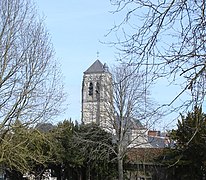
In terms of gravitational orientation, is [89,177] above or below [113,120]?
below

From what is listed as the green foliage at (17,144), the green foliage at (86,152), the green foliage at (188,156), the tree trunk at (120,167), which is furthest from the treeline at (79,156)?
the green foliage at (17,144)

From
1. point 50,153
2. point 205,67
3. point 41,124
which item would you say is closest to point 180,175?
point 50,153

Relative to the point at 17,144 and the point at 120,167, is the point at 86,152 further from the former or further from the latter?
the point at 17,144

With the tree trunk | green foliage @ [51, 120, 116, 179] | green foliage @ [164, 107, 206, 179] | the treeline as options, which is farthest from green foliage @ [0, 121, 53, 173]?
the tree trunk

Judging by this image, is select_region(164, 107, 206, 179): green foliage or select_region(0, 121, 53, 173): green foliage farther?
select_region(164, 107, 206, 179): green foliage

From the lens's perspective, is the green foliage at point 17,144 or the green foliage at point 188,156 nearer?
the green foliage at point 17,144

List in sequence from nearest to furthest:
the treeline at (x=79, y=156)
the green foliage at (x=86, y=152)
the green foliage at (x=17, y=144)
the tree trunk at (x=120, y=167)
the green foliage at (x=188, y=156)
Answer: the green foliage at (x=17, y=144) → the green foliage at (x=188, y=156) → the tree trunk at (x=120, y=167) → the treeline at (x=79, y=156) → the green foliage at (x=86, y=152)

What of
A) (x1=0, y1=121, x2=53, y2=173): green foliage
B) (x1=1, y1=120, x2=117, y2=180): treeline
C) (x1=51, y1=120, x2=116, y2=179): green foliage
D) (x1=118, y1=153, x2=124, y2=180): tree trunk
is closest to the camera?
(x1=0, y1=121, x2=53, y2=173): green foliage

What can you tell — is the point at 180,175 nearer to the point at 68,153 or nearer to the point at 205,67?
the point at 68,153

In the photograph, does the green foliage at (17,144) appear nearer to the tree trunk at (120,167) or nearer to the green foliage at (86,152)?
the green foliage at (86,152)

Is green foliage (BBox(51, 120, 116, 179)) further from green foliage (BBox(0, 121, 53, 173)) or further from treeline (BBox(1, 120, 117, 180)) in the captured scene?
green foliage (BBox(0, 121, 53, 173))

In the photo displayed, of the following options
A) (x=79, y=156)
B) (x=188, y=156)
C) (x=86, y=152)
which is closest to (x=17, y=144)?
(x=79, y=156)

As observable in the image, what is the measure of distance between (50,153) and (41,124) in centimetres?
891

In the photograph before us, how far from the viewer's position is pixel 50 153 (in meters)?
29.3
